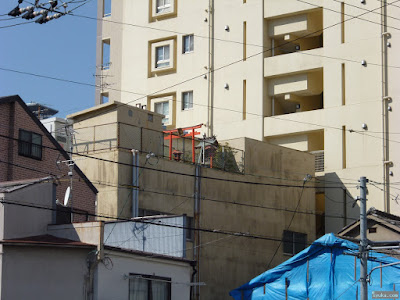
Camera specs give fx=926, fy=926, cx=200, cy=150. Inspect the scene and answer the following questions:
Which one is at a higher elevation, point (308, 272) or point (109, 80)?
point (109, 80)

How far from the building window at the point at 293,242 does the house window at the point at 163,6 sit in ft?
67.4

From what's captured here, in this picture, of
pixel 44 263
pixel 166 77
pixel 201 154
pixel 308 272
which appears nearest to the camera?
pixel 44 263

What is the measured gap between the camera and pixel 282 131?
191ft

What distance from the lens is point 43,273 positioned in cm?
3019

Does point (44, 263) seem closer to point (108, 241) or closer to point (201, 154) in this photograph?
point (108, 241)

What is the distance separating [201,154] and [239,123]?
37.9 feet

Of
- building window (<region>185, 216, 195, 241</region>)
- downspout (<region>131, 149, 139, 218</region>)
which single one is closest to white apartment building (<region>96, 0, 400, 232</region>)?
building window (<region>185, 216, 195, 241</region>)

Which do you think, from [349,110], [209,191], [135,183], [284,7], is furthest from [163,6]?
[135,183]

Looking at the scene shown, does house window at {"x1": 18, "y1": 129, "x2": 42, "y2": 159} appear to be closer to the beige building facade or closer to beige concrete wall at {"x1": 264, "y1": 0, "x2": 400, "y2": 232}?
the beige building facade

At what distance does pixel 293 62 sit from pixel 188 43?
849cm

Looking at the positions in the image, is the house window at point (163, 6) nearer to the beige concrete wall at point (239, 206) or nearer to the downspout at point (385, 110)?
the downspout at point (385, 110)

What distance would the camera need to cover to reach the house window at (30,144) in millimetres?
40844

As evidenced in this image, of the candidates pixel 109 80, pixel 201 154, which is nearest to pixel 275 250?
pixel 201 154

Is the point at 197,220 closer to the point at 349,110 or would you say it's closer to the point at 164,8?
the point at 349,110
